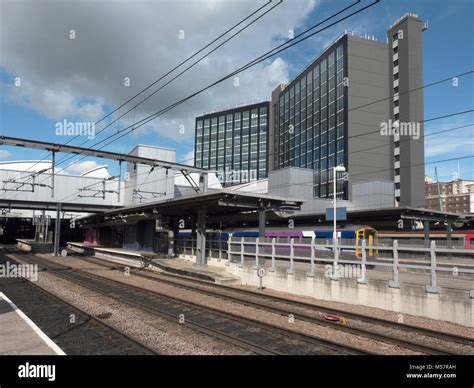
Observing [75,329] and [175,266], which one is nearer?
[75,329]

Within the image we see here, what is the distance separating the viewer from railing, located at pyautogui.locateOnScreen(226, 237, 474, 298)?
37.4 ft

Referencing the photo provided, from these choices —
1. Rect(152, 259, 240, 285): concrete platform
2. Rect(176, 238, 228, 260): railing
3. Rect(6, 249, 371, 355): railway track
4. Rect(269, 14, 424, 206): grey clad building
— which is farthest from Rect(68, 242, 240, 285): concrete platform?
Rect(269, 14, 424, 206): grey clad building

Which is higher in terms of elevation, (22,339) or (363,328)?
(22,339)

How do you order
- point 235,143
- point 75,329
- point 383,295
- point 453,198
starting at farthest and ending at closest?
point 235,143
point 453,198
point 383,295
point 75,329

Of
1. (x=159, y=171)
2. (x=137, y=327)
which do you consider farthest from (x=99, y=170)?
(x=137, y=327)

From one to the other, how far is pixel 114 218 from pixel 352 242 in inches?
1132

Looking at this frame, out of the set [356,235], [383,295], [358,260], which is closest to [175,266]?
[356,235]

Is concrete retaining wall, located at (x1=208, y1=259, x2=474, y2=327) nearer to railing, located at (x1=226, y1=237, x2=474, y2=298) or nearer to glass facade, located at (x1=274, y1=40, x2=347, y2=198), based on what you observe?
railing, located at (x1=226, y1=237, x2=474, y2=298)

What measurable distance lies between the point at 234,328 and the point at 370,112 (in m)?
77.8

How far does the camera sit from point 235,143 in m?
124

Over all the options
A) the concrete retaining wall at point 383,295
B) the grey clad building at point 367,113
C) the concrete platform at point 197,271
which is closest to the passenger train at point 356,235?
the concrete platform at point 197,271

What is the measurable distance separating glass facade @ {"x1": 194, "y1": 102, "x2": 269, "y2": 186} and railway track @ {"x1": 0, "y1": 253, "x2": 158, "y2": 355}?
99.1 meters

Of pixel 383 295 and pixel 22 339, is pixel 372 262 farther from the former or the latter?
pixel 22 339
